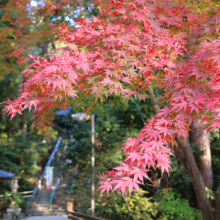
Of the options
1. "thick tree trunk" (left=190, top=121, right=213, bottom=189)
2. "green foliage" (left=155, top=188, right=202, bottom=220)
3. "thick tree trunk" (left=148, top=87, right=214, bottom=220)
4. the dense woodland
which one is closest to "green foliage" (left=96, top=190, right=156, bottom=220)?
the dense woodland

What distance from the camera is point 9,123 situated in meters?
15.7

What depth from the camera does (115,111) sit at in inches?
445

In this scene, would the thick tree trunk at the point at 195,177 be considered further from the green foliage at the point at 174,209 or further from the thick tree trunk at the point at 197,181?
the green foliage at the point at 174,209

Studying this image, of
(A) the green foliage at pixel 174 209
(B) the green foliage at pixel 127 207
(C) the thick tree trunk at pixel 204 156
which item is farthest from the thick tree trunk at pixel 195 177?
(C) the thick tree trunk at pixel 204 156

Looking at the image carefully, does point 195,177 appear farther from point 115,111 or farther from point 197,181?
point 115,111

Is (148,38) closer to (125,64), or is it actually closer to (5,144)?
(125,64)

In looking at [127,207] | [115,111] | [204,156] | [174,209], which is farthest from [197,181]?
[115,111]

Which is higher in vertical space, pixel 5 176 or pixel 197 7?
pixel 197 7

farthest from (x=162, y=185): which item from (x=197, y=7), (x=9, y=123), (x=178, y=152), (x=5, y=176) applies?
(x=9, y=123)

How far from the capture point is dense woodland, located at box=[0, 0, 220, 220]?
347 cm

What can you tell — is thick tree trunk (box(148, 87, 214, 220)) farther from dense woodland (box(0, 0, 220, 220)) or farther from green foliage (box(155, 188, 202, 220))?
green foliage (box(155, 188, 202, 220))

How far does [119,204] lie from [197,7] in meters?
7.20

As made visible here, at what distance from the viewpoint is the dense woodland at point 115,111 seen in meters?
3.47

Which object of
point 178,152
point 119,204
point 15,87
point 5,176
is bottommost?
point 119,204
